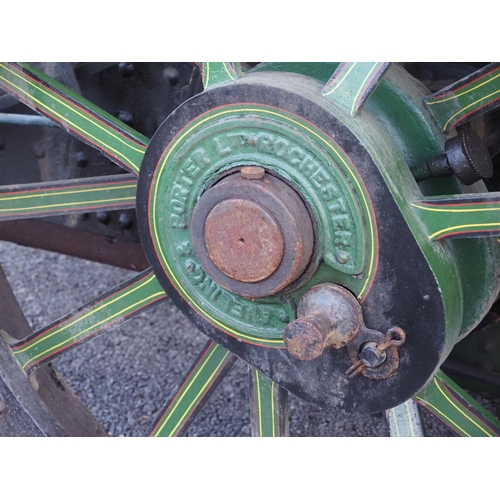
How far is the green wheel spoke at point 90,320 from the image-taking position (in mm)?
1631

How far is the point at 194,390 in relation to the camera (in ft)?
5.47

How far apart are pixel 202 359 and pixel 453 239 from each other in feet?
2.08

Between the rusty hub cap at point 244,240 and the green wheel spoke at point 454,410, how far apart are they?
0.48 metres

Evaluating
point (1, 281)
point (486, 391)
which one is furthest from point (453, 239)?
point (1, 281)

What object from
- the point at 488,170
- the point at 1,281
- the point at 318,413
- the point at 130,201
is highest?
the point at 488,170

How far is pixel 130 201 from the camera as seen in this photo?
1620 mm

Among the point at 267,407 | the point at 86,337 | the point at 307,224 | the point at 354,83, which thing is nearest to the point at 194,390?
the point at 267,407

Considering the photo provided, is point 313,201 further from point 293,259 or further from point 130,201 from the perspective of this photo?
point 130,201

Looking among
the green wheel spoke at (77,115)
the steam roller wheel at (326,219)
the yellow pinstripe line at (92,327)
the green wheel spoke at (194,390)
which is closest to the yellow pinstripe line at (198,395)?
the green wheel spoke at (194,390)

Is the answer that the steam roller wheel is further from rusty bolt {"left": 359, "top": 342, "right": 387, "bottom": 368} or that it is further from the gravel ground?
the gravel ground

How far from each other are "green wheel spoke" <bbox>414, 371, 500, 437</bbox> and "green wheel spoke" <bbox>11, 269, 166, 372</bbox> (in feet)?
2.00

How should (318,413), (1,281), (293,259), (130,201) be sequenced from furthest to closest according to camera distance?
1. (318,413)
2. (1,281)
3. (130,201)
4. (293,259)

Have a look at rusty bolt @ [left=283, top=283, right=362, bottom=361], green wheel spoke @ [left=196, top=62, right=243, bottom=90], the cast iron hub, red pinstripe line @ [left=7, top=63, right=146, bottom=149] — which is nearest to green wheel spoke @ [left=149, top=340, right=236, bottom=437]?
the cast iron hub

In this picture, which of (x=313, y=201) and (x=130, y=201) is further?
(x=130, y=201)
